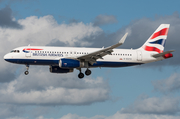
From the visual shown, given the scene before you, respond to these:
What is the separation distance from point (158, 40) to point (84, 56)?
18.4m

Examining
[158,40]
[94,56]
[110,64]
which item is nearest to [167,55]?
[158,40]

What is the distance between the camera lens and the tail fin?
6901 centimetres

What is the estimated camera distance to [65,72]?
67.8m

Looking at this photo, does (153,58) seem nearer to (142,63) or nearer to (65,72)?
(142,63)

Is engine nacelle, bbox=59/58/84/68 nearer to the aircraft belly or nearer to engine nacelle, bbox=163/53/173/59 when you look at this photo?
the aircraft belly

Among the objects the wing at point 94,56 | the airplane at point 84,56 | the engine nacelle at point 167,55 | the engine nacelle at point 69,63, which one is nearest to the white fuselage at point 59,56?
the airplane at point 84,56

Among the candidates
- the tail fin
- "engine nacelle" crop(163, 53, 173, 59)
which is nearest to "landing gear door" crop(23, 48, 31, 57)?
the tail fin

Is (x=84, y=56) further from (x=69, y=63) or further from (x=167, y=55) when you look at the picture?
(x=167, y=55)

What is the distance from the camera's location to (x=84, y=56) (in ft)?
197

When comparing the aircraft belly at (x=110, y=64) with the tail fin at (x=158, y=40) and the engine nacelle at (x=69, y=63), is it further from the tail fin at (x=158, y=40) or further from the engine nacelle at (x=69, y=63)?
the tail fin at (x=158, y=40)

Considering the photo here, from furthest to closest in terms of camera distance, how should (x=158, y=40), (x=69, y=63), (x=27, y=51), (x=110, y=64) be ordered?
1. (x=158, y=40)
2. (x=110, y=64)
3. (x=27, y=51)
4. (x=69, y=63)

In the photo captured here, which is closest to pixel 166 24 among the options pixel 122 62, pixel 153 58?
pixel 153 58

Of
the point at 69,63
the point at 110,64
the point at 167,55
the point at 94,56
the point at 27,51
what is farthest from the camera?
the point at 167,55

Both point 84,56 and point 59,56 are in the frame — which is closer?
point 84,56
